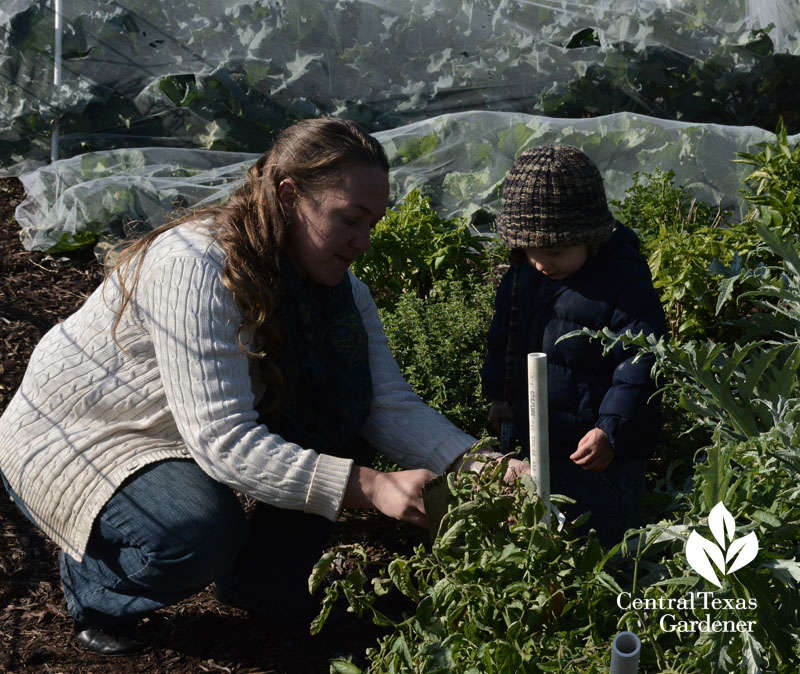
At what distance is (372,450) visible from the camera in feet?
8.81

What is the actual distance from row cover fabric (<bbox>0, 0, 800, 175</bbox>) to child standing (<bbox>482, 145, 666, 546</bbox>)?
3.02 m

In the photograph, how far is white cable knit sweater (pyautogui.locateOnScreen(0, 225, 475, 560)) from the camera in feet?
6.79

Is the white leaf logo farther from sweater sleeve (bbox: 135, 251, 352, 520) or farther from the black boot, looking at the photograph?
the black boot

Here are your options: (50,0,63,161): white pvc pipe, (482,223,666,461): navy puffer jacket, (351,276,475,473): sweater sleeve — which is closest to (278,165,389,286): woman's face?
(351,276,475,473): sweater sleeve

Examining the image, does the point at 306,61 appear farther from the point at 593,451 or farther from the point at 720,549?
the point at 720,549

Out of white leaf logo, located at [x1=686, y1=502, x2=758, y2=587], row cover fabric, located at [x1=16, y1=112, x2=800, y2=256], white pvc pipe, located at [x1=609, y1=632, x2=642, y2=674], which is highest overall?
white leaf logo, located at [x1=686, y1=502, x2=758, y2=587]

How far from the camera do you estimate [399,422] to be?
2496mm

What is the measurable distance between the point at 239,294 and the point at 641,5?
4252 mm

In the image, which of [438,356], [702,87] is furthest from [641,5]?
[438,356]

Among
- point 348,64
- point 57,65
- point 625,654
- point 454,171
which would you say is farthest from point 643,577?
point 57,65

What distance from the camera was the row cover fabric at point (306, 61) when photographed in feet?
17.8

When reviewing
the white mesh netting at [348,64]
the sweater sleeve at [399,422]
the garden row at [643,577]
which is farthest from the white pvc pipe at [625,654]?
the white mesh netting at [348,64]

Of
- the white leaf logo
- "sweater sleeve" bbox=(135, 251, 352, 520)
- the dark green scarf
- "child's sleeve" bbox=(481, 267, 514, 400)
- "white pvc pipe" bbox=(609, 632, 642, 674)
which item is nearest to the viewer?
"white pvc pipe" bbox=(609, 632, 642, 674)

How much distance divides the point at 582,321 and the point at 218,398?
99cm
